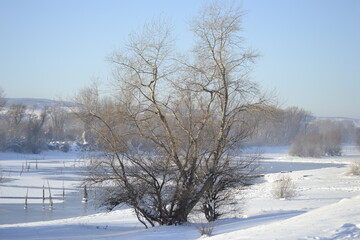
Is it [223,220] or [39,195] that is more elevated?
[223,220]

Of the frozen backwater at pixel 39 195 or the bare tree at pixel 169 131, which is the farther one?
the frozen backwater at pixel 39 195

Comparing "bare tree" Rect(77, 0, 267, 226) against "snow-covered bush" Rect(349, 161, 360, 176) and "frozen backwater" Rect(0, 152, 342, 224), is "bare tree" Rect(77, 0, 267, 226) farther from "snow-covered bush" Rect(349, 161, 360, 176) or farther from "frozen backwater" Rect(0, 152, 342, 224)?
"snow-covered bush" Rect(349, 161, 360, 176)

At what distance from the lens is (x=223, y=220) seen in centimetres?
1681

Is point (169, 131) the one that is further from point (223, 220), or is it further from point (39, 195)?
point (39, 195)

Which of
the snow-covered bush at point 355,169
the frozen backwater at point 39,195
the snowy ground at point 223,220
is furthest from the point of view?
the snow-covered bush at point 355,169

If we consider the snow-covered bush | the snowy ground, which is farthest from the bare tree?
the snow-covered bush

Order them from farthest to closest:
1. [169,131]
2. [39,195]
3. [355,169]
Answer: [355,169], [39,195], [169,131]

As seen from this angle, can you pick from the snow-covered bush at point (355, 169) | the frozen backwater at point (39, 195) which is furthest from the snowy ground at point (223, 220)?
the snow-covered bush at point (355, 169)

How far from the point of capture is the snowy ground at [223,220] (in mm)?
10156

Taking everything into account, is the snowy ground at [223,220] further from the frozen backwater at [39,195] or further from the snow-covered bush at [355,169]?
the snow-covered bush at [355,169]

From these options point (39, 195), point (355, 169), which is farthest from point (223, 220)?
point (355, 169)

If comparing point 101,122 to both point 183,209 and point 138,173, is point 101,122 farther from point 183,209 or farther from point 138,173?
point 183,209

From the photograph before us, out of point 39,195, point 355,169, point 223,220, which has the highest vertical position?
point 355,169

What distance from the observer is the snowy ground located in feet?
33.3
